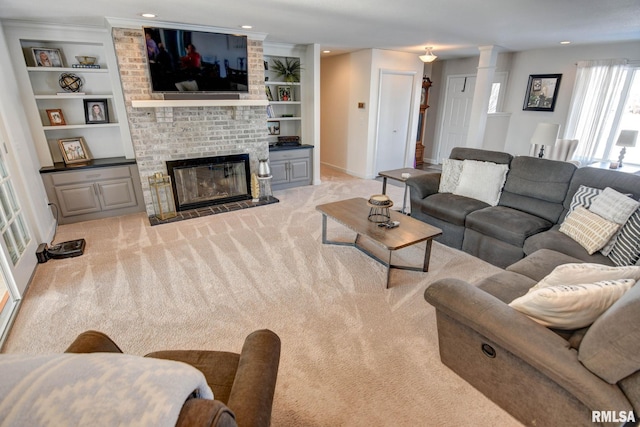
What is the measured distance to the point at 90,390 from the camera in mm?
625

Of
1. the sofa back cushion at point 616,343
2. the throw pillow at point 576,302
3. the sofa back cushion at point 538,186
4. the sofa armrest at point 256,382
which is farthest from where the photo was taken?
the sofa back cushion at point 538,186

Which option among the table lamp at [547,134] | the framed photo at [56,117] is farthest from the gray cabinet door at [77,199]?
the table lamp at [547,134]

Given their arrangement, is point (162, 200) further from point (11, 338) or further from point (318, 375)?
point (318, 375)

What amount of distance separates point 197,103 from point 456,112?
18.3 ft

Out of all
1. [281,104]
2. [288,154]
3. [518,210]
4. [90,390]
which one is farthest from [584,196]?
[281,104]

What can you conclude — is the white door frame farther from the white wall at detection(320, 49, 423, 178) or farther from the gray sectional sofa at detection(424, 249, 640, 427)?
the gray sectional sofa at detection(424, 249, 640, 427)

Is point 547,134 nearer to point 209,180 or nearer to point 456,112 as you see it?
point 456,112

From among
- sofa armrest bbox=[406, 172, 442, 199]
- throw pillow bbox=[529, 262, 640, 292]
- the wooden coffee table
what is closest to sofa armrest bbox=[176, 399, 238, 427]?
throw pillow bbox=[529, 262, 640, 292]

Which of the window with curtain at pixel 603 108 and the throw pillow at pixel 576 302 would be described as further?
the window with curtain at pixel 603 108

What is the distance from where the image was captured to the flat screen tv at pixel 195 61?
3.67m

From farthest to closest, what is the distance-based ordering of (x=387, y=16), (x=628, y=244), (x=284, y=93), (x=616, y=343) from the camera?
(x=284, y=93)
(x=387, y=16)
(x=628, y=244)
(x=616, y=343)

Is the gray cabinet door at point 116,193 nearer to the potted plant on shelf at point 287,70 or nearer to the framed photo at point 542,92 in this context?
the potted plant on shelf at point 287,70

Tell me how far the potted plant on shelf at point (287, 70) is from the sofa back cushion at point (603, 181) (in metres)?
4.19

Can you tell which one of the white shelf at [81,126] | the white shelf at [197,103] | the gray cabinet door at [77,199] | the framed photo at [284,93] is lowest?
the gray cabinet door at [77,199]
